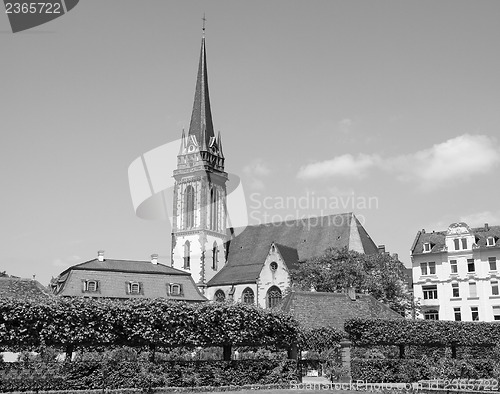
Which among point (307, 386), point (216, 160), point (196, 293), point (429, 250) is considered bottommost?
point (307, 386)

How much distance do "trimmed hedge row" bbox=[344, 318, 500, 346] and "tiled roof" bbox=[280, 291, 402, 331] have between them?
3.24 m

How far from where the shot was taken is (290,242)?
89125 mm

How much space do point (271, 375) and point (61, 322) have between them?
1106 cm

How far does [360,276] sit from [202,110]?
47951 mm

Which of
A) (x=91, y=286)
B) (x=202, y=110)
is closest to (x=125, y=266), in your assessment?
(x=91, y=286)

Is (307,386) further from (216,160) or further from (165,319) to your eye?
(216,160)

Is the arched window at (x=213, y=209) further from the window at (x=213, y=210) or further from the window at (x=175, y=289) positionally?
the window at (x=175, y=289)

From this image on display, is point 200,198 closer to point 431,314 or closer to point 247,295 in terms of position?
point 247,295

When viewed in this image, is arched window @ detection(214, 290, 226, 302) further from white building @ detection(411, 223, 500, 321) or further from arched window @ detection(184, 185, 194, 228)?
white building @ detection(411, 223, 500, 321)

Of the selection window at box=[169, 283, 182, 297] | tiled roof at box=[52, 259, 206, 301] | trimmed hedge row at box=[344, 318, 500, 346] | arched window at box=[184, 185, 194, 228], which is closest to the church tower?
arched window at box=[184, 185, 194, 228]

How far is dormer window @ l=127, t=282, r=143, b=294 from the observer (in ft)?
217

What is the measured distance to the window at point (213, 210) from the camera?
9331cm

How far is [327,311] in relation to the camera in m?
42.0

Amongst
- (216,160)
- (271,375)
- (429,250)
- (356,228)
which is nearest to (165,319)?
(271,375)
